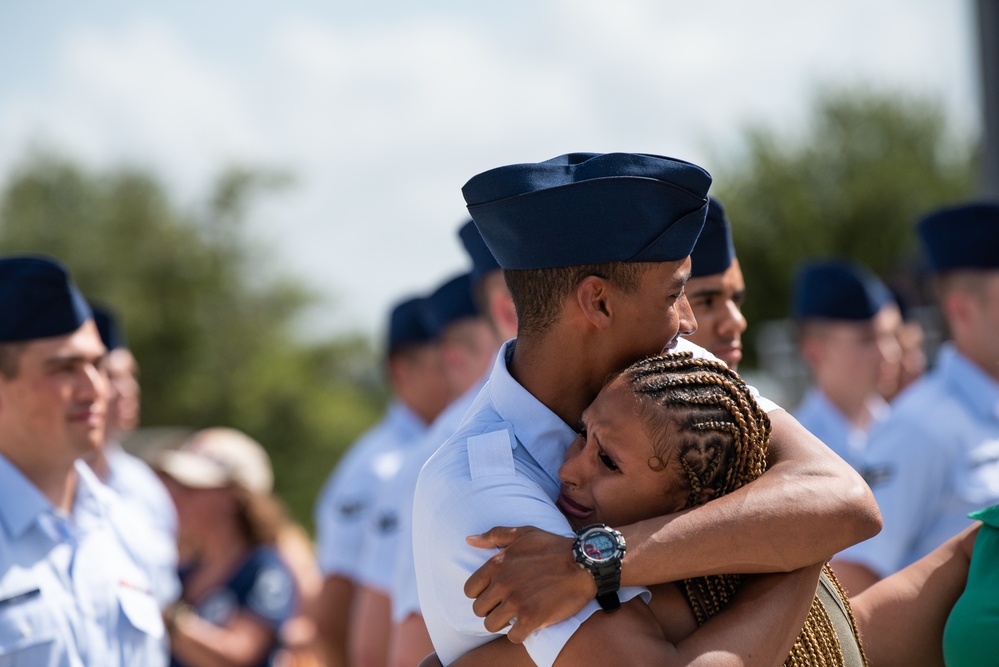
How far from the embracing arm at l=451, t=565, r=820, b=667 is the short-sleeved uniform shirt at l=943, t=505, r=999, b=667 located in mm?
643

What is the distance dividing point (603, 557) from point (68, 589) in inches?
94.6

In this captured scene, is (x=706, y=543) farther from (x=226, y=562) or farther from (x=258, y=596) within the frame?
(x=226, y=562)

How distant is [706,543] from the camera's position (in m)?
1.91

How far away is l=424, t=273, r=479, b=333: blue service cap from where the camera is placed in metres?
5.32

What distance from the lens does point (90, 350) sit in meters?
4.08

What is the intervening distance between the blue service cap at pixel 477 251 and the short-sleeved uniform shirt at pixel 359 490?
2466 mm

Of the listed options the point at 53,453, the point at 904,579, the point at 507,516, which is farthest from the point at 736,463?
the point at 53,453

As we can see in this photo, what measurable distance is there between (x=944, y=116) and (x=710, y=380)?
3072cm

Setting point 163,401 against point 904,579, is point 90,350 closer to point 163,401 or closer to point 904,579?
point 904,579

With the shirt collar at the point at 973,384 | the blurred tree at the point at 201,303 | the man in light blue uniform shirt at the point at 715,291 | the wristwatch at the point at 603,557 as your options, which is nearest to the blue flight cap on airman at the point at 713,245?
the man in light blue uniform shirt at the point at 715,291

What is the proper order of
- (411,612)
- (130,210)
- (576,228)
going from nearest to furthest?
(576,228) < (411,612) < (130,210)

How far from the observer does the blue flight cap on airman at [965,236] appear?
478 centimetres

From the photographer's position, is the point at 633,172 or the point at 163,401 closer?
the point at 633,172

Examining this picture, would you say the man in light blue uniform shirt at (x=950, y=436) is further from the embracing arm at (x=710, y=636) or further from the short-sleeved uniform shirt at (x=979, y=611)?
the embracing arm at (x=710, y=636)
